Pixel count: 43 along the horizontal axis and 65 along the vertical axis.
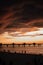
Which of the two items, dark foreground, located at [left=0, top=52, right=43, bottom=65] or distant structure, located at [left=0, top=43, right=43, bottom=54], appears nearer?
dark foreground, located at [left=0, top=52, right=43, bottom=65]

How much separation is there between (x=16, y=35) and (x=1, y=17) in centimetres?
459

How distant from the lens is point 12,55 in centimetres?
1293

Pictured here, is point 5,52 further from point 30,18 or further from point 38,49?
point 30,18

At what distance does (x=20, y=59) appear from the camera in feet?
40.2

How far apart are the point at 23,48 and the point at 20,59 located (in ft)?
2.37

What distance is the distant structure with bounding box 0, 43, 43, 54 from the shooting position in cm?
1167

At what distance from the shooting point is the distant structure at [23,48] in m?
11.7

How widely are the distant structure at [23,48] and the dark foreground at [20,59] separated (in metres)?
0.26

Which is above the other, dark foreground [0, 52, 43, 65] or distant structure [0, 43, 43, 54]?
distant structure [0, 43, 43, 54]

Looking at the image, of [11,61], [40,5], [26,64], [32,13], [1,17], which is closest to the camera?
[40,5]

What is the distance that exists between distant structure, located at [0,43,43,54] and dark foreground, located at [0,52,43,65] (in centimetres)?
26

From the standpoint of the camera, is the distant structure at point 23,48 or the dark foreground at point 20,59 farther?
the distant structure at point 23,48

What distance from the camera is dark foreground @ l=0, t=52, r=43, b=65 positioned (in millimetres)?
11102

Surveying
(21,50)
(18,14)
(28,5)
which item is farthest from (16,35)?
(28,5)
